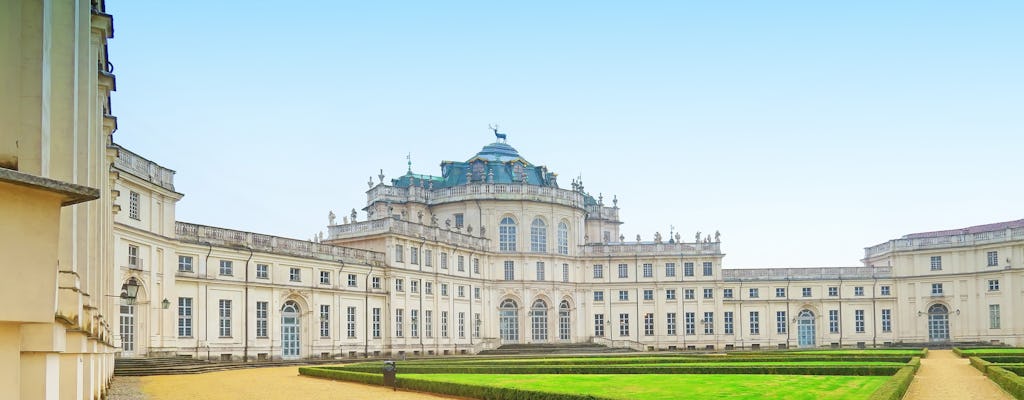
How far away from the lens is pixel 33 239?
707cm

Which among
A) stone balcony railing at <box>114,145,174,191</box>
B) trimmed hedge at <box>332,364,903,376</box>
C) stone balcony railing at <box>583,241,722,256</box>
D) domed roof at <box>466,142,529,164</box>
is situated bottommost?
trimmed hedge at <box>332,364,903,376</box>

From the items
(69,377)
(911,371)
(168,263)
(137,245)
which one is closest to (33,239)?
(69,377)

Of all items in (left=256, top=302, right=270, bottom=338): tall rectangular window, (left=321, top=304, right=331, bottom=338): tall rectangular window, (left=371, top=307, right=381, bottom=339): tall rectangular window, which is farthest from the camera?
(left=371, top=307, right=381, bottom=339): tall rectangular window

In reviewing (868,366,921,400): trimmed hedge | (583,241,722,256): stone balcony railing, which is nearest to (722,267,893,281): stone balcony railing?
(583,241,722,256): stone balcony railing

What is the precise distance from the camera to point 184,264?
48.2 metres

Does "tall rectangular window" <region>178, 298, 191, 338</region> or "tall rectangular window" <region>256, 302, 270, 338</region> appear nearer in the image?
"tall rectangular window" <region>178, 298, 191, 338</region>

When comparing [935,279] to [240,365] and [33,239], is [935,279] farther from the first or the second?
[33,239]

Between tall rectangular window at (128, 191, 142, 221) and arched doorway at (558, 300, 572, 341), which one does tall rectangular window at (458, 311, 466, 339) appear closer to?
arched doorway at (558, 300, 572, 341)

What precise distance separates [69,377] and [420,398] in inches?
590

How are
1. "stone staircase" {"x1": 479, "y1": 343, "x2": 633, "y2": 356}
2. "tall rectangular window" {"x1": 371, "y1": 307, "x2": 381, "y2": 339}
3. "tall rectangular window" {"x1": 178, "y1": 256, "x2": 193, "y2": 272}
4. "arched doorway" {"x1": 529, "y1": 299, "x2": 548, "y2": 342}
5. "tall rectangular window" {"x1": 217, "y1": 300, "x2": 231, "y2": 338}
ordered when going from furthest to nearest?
"arched doorway" {"x1": 529, "y1": 299, "x2": 548, "y2": 342} → "stone staircase" {"x1": 479, "y1": 343, "x2": 633, "y2": 356} → "tall rectangular window" {"x1": 371, "y1": 307, "x2": 381, "y2": 339} → "tall rectangular window" {"x1": 217, "y1": 300, "x2": 231, "y2": 338} → "tall rectangular window" {"x1": 178, "y1": 256, "x2": 193, "y2": 272}

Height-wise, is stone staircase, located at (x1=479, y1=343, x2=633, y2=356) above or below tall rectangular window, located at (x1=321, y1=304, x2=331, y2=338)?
below

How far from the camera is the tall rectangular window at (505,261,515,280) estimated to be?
76938 millimetres

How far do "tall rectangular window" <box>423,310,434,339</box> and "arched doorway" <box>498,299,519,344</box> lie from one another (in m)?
10.2

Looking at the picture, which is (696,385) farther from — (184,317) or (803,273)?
(803,273)
